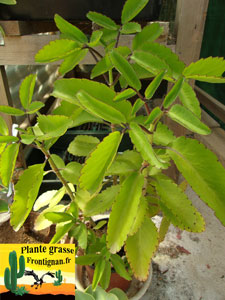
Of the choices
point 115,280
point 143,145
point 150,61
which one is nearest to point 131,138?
point 143,145

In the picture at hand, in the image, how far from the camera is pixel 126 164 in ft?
1.95

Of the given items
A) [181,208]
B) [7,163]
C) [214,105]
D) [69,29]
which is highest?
[69,29]

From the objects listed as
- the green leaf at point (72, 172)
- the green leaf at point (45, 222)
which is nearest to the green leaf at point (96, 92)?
the green leaf at point (72, 172)

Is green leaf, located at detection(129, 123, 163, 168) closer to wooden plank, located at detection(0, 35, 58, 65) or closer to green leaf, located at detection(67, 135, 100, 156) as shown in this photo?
green leaf, located at detection(67, 135, 100, 156)

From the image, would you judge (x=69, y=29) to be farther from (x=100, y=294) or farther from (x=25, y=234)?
(x=25, y=234)

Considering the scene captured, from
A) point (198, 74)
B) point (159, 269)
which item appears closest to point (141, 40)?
point (198, 74)

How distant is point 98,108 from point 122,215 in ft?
0.69

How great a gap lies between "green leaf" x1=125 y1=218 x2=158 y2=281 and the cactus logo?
0.18 m

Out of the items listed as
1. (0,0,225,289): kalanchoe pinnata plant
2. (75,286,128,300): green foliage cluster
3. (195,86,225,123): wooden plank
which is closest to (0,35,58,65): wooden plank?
(0,0,225,289): kalanchoe pinnata plant

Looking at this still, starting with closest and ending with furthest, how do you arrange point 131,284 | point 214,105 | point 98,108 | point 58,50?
point 98,108, point 58,50, point 131,284, point 214,105

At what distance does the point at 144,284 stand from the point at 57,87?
634 mm

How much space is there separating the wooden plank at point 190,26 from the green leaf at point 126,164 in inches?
20.2

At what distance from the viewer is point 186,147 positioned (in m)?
0.49

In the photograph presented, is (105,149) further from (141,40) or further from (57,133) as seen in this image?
(141,40)
